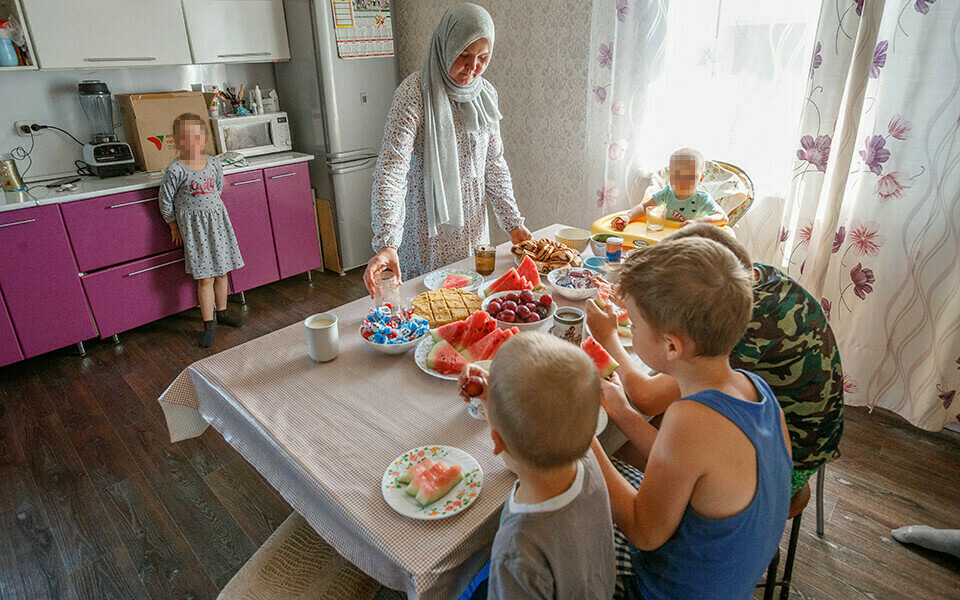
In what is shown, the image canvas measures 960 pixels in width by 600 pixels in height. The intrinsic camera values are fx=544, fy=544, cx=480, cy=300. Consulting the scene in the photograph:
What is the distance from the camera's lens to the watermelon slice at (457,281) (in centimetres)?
184

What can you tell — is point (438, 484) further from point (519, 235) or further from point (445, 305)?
point (519, 235)

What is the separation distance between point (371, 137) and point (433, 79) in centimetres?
214

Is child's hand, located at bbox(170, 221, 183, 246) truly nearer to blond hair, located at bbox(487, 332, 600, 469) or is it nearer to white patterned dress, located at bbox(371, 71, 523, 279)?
white patterned dress, located at bbox(371, 71, 523, 279)

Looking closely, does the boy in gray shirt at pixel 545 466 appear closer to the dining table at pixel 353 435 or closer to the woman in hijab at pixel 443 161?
the dining table at pixel 353 435

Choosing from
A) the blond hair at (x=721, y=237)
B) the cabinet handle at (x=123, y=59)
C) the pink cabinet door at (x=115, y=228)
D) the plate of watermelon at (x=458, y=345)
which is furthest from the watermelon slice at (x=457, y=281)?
the cabinet handle at (x=123, y=59)

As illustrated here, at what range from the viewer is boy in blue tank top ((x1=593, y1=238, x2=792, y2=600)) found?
89 cm

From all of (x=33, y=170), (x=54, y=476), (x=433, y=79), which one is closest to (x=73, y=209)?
(x=33, y=170)

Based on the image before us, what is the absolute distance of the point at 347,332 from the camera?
5.25 ft

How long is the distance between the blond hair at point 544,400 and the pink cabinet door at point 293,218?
3.34 metres

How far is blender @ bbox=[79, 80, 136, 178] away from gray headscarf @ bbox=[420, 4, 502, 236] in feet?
7.32

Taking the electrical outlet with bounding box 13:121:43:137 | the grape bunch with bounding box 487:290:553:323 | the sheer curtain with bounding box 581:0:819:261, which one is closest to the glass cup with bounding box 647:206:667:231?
the sheer curtain with bounding box 581:0:819:261

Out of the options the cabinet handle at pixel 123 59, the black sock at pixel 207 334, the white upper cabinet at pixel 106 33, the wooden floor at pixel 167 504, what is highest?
the white upper cabinet at pixel 106 33

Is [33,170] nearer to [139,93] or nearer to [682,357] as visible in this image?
[139,93]

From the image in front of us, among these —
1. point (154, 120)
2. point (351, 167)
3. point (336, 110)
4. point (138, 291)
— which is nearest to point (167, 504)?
point (138, 291)
